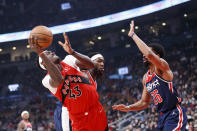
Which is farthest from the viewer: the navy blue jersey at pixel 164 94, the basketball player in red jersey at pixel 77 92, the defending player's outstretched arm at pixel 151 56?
the navy blue jersey at pixel 164 94

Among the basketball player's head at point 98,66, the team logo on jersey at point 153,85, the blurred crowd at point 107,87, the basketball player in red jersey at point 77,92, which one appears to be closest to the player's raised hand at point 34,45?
the basketball player in red jersey at point 77,92

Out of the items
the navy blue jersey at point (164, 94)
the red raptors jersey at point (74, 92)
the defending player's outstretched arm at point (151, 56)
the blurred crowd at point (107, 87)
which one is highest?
Result: the defending player's outstretched arm at point (151, 56)

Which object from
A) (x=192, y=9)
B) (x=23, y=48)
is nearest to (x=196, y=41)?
(x=192, y=9)

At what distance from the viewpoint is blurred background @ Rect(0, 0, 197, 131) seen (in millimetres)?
18734

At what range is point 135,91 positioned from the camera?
17.5 metres

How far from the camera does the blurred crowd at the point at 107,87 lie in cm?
1631

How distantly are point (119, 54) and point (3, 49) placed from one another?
40.1 ft

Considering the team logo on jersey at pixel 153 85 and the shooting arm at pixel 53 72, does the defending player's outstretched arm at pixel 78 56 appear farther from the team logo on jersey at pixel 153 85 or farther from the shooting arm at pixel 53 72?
the team logo on jersey at pixel 153 85

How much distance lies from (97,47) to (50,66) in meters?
22.0

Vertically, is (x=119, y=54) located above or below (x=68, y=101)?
below

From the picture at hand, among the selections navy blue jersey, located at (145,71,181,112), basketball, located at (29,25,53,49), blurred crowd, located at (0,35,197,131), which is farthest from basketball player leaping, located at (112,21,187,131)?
blurred crowd, located at (0,35,197,131)

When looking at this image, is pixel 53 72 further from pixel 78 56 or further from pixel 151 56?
pixel 151 56

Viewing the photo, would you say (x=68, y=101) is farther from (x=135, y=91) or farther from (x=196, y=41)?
(x=196, y=41)

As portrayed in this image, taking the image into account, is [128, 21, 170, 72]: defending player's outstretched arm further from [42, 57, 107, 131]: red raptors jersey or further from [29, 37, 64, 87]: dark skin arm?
[29, 37, 64, 87]: dark skin arm
